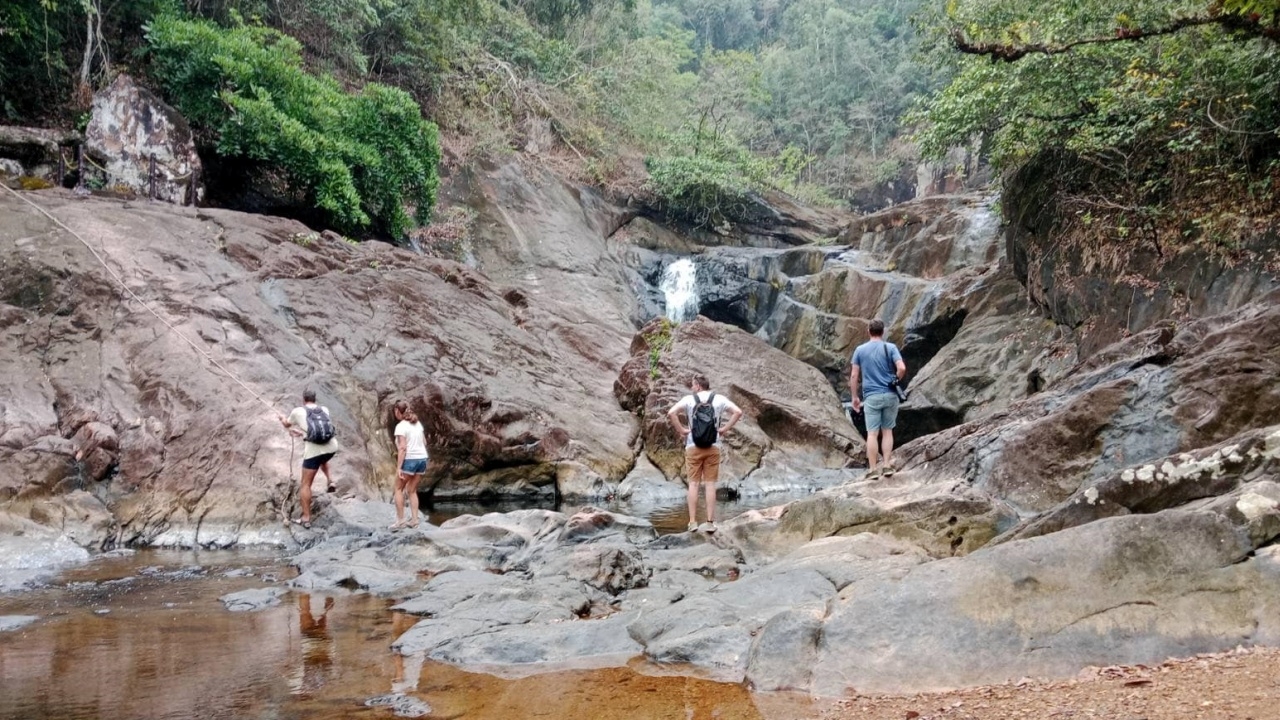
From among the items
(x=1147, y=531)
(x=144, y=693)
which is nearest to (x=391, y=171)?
(x=144, y=693)

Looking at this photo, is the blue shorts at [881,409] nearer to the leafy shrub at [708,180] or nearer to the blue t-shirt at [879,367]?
the blue t-shirt at [879,367]

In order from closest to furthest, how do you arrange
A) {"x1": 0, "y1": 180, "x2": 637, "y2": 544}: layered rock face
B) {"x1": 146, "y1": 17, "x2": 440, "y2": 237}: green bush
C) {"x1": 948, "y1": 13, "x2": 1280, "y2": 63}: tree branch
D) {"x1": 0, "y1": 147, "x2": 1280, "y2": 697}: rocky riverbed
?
{"x1": 0, "y1": 147, "x2": 1280, "y2": 697}: rocky riverbed, {"x1": 948, "y1": 13, "x2": 1280, "y2": 63}: tree branch, {"x1": 0, "y1": 180, "x2": 637, "y2": 544}: layered rock face, {"x1": 146, "y1": 17, "x2": 440, "y2": 237}: green bush

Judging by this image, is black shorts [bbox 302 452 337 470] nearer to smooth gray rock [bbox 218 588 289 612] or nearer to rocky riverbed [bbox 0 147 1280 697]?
rocky riverbed [bbox 0 147 1280 697]

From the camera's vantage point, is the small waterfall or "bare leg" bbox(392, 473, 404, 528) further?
the small waterfall

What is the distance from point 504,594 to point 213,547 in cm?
499

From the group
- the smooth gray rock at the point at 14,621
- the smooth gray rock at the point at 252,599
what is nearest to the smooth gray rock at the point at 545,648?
the smooth gray rock at the point at 252,599

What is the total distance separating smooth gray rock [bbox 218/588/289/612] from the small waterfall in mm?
19650

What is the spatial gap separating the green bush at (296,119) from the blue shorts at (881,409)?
12121mm

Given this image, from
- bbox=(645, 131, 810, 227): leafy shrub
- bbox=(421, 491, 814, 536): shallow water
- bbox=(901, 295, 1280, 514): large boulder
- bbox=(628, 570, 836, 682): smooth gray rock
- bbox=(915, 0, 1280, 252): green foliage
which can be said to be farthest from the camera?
bbox=(645, 131, 810, 227): leafy shrub

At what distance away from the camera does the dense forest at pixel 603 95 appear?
36.6 ft

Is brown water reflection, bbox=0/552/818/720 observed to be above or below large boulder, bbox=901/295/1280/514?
→ below

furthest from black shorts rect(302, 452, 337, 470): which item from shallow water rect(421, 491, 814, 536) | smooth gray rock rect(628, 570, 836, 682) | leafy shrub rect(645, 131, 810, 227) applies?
leafy shrub rect(645, 131, 810, 227)

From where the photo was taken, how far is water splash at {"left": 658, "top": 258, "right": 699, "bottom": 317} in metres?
26.5

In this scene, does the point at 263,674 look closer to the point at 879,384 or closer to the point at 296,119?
the point at 879,384
